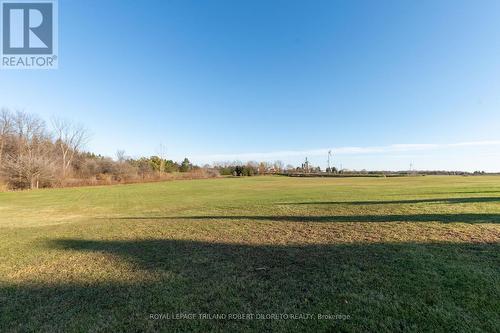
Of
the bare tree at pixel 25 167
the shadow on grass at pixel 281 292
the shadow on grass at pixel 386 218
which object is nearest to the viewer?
the shadow on grass at pixel 281 292

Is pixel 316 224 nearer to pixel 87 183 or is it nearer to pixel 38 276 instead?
pixel 38 276

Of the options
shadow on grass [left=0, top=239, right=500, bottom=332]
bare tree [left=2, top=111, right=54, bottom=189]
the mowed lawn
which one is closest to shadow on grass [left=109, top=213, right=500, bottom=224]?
the mowed lawn

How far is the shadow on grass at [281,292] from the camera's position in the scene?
3393 mm

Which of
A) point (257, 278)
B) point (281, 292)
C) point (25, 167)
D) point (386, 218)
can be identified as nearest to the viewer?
point (281, 292)

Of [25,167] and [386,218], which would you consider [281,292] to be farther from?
[25,167]

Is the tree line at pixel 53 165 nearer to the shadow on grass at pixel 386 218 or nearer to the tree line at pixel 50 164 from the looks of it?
the tree line at pixel 50 164

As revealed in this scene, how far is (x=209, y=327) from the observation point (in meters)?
3.34

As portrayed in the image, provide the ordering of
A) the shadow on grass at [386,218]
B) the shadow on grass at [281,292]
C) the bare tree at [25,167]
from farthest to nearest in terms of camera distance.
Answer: the bare tree at [25,167] → the shadow on grass at [386,218] → the shadow on grass at [281,292]

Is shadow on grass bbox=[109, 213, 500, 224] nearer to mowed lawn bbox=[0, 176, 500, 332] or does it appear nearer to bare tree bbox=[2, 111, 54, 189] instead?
mowed lawn bbox=[0, 176, 500, 332]

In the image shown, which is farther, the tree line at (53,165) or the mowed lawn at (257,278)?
the tree line at (53,165)

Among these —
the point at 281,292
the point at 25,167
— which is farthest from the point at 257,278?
the point at 25,167

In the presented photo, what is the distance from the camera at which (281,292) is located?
425 centimetres

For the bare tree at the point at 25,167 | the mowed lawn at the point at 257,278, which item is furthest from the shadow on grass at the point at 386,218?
the bare tree at the point at 25,167

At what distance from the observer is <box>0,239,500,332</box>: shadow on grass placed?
3.39 metres
